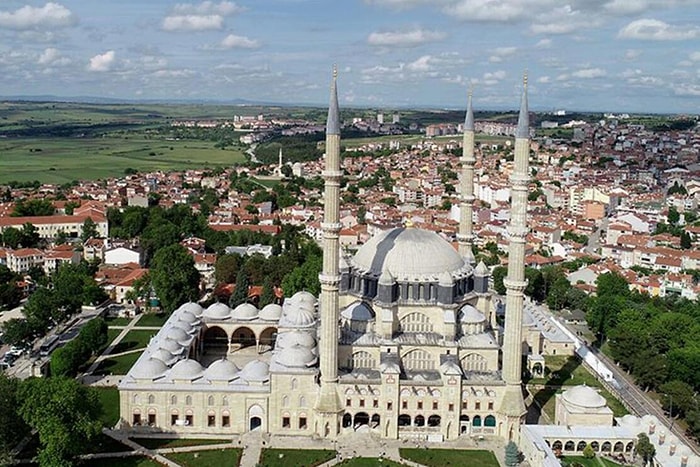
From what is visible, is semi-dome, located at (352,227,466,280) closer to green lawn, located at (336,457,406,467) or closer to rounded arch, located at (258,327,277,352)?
rounded arch, located at (258,327,277,352)

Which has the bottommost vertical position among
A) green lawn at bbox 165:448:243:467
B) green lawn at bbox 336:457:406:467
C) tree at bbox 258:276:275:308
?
green lawn at bbox 336:457:406:467

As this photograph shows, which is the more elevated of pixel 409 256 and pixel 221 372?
pixel 409 256

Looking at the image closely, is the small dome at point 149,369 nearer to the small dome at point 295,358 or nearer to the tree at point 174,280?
the small dome at point 295,358

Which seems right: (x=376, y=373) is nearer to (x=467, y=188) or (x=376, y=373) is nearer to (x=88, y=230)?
(x=467, y=188)

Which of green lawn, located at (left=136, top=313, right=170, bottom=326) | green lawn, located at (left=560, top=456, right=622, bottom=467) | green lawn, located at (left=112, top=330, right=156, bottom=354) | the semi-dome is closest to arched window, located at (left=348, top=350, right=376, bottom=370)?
the semi-dome

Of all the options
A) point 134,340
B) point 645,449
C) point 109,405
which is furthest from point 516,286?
point 134,340

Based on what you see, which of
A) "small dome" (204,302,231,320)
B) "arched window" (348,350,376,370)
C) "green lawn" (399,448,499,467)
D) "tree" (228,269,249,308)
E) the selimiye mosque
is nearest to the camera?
"green lawn" (399,448,499,467)

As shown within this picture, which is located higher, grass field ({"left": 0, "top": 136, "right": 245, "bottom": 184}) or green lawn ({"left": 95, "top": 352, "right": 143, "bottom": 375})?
grass field ({"left": 0, "top": 136, "right": 245, "bottom": 184})
